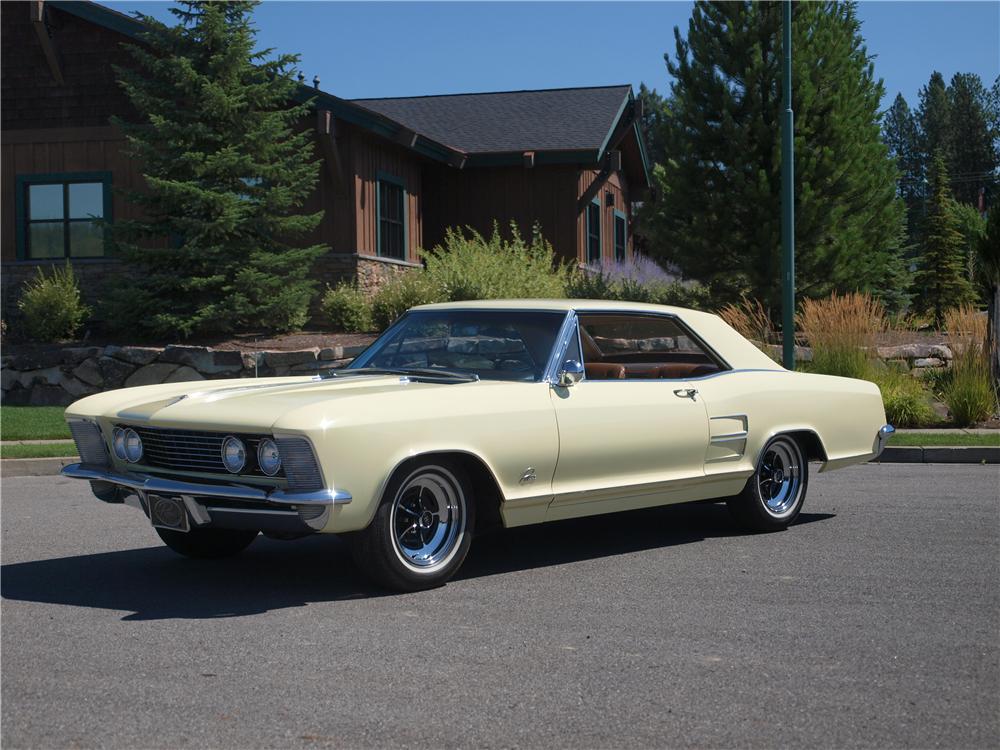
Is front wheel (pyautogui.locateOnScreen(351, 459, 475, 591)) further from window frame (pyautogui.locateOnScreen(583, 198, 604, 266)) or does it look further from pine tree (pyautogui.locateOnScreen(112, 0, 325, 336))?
window frame (pyautogui.locateOnScreen(583, 198, 604, 266))

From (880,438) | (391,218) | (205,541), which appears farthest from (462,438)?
(391,218)

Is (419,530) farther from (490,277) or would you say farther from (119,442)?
(490,277)

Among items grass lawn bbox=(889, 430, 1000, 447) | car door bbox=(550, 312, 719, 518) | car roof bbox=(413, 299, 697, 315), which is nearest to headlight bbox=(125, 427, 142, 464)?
car roof bbox=(413, 299, 697, 315)

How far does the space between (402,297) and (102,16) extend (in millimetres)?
8361

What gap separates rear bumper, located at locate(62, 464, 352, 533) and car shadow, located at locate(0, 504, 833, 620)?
42 cm

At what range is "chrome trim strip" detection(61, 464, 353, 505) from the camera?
5191 millimetres

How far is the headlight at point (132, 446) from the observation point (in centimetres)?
587

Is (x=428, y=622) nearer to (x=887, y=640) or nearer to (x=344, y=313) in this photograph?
(x=887, y=640)

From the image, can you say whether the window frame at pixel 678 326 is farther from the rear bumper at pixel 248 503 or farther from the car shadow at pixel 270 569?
the rear bumper at pixel 248 503

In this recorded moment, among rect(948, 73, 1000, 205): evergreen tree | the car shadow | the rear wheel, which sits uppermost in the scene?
rect(948, 73, 1000, 205): evergreen tree

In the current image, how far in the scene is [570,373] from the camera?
20.9 feet

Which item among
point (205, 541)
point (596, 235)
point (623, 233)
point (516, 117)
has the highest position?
point (516, 117)

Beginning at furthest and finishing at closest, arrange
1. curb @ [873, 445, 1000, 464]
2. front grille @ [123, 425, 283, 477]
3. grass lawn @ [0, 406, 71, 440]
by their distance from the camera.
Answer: grass lawn @ [0, 406, 71, 440]
curb @ [873, 445, 1000, 464]
front grille @ [123, 425, 283, 477]

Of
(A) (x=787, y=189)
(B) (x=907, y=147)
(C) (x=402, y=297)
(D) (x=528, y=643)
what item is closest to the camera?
(D) (x=528, y=643)
